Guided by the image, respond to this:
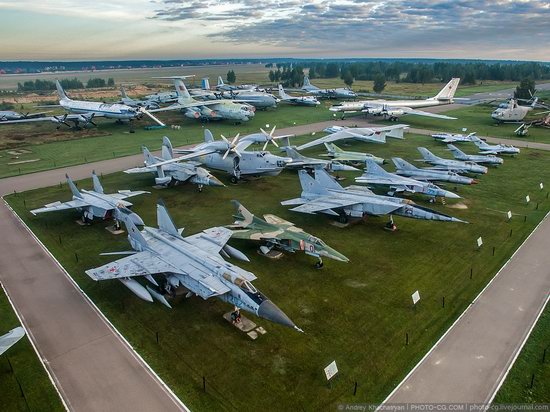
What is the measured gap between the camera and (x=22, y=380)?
16.7 metres

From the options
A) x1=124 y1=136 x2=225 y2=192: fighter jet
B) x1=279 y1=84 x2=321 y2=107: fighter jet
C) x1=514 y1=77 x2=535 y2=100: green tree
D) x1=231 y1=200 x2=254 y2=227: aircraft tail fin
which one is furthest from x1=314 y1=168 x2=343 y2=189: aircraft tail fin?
x1=514 y1=77 x2=535 y2=100: green tree

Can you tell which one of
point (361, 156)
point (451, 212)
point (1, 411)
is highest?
point (361, 156)

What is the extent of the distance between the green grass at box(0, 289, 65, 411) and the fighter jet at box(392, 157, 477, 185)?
35404mm

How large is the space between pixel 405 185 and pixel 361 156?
12347 mm

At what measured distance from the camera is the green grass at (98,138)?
5494cm

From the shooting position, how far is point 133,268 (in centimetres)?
2211

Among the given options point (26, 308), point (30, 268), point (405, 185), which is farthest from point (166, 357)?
point (405, 185)

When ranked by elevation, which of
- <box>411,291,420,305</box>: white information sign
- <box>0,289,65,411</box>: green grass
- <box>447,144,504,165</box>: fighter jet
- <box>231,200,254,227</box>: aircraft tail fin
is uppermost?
<box>447,144,504,165</box>: fighter jet

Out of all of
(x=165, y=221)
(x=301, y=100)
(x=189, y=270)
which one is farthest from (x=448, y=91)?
(x=189, y=270)

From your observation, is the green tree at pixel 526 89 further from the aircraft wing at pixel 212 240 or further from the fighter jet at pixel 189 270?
the fighter jet at pixel 189 270

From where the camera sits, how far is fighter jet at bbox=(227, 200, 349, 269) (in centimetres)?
2505

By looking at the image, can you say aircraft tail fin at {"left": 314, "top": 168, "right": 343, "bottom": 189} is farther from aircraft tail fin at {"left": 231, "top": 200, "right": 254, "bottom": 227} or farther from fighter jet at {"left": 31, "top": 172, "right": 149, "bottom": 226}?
fighter jet at {"left": 31, "top": 172, "right": 149, "bottom": 226}

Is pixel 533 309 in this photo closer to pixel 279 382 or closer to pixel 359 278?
pixel 359 278

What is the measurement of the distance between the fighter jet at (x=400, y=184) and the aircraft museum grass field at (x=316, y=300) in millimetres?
1767
